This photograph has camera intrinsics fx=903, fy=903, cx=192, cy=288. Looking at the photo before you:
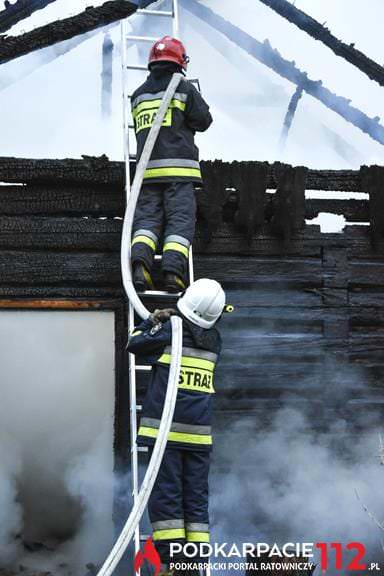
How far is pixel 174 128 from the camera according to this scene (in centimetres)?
596

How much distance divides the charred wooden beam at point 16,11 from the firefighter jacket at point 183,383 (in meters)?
4.28

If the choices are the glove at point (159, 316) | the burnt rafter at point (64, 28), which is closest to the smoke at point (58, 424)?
the glove at point (159, 316)

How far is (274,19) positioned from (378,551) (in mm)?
5953

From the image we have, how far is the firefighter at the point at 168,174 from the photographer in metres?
5.73

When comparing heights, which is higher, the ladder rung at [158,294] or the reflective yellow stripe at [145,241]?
the reflective yellow stripe at [145,241]

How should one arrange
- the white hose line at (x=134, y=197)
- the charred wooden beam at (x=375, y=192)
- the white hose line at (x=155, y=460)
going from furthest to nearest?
the charred wooden beam at (x=375, y=192) → the white hose line at (x=134, y=197) → the white hose line at (x=155, y=460)

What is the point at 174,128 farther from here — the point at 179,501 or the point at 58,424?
the point at 179,501

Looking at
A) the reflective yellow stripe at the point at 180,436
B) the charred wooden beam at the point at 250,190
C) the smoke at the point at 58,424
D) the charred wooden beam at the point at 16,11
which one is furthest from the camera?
the charred wooden beam at the point at 16,11

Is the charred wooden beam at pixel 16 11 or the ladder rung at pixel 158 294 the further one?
the charred wooden beam at pixel 16 11

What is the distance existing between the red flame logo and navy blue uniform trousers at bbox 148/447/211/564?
64 mm

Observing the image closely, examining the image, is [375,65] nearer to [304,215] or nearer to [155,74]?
[304,215]

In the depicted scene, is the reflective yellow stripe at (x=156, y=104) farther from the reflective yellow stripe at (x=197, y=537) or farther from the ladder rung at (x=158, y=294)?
the reflective yellow stripe at (x=197, y=537)

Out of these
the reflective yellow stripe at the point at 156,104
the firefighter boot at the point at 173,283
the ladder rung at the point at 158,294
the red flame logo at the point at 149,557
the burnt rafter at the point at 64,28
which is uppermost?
the burnt rafter at the point at 64,28

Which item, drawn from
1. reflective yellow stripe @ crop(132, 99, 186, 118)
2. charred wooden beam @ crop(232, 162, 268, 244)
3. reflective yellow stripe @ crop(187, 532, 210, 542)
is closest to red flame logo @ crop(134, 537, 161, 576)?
reflective yellow stripe @ crop(187, 532, 210, 542)
